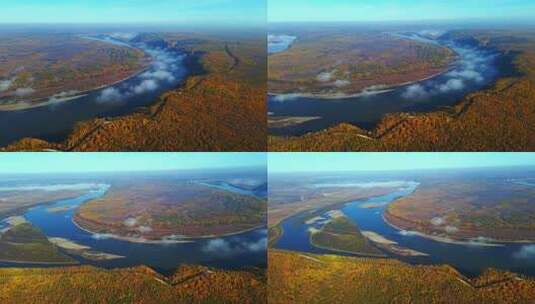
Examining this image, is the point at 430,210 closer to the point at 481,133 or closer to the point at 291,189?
the point at 481,133

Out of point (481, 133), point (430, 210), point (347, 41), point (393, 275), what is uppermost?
point (347, 41)

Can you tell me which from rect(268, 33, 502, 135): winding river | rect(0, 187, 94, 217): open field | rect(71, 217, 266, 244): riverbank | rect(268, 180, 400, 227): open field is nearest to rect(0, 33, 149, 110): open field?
rect(0, 187, 94, 217): open field

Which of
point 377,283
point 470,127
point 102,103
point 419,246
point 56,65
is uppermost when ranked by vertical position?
point 56,65

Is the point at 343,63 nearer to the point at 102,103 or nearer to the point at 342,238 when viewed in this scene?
the point at 342,238

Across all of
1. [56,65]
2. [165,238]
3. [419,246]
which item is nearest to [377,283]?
[419,246]

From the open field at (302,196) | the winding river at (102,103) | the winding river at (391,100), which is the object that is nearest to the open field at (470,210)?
the open field at (302,196)

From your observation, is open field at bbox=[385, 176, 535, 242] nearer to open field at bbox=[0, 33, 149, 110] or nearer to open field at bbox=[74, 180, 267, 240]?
open field at bbox=[74, 180, 267, 240]

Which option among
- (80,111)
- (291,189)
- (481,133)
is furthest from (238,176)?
(481,133)
